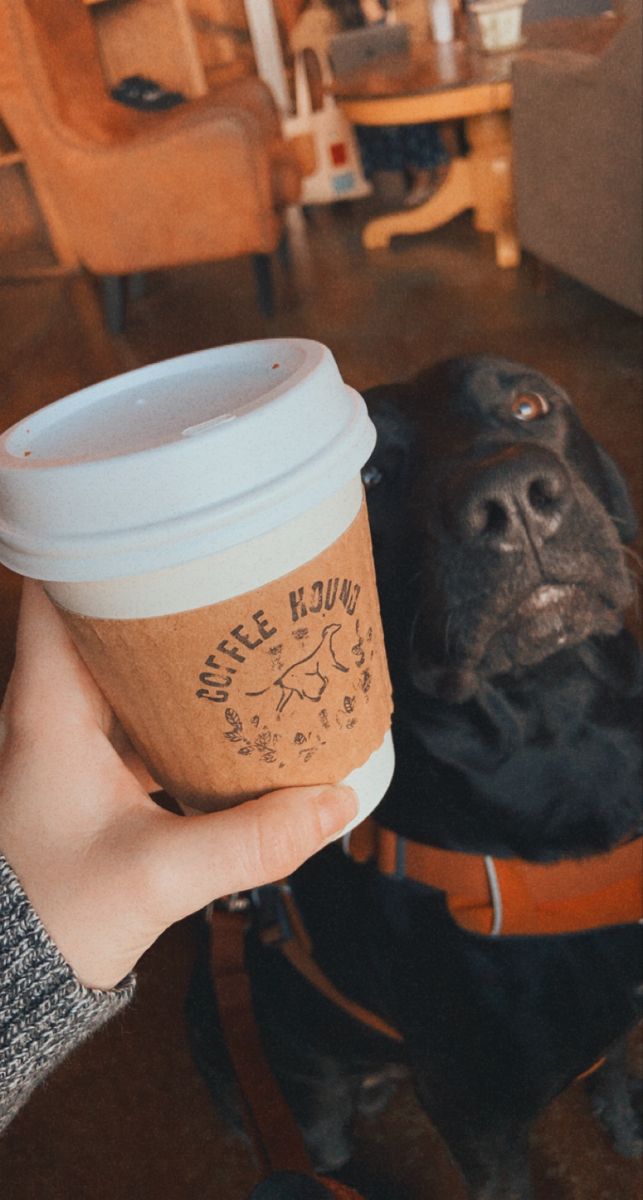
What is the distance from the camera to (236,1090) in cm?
83

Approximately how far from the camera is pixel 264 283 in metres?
1.23

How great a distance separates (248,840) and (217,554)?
0.70ft

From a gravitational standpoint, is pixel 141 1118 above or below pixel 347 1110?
above

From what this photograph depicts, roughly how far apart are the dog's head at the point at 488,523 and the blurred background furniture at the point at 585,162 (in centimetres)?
43

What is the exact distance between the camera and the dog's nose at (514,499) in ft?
2.41

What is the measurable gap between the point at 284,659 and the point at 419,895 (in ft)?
1.75

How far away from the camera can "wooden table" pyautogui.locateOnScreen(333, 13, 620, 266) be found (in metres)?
1.87

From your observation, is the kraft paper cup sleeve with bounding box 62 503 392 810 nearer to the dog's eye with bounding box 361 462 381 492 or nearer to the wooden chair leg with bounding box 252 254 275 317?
the dog's eye with bounding box 361 462 381 492

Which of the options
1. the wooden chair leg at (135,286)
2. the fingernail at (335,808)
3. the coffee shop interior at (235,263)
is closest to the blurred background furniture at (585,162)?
the coffee shop interior at (235,263)

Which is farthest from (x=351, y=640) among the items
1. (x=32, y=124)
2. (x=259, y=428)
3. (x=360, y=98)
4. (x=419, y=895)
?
(x=360, y=98)

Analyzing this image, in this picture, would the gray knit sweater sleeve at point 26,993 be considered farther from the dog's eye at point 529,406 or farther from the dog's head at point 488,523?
the dog's eye at point 529,406

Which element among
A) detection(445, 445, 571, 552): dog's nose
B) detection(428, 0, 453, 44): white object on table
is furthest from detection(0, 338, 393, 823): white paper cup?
detection(428, 0, 453, 44): white object on table

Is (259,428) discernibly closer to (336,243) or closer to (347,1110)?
(347,1110)

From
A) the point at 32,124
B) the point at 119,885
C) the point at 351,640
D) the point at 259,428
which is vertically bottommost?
the point at 119,885
